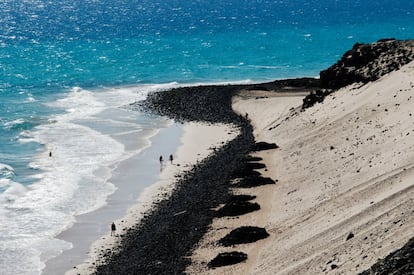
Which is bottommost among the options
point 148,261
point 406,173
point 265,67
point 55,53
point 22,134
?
point 148,261

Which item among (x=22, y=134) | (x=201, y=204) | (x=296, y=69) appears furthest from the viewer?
(x=296, y=69)

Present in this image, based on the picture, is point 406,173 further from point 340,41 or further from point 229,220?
point 340,41

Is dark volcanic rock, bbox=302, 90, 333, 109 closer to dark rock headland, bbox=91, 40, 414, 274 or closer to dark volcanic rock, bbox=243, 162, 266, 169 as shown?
dark rock headland, bbox=91, 40, 414, 274

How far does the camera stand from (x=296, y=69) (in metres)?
124

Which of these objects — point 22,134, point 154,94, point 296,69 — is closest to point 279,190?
point 22,134

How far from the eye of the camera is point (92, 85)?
374 ft

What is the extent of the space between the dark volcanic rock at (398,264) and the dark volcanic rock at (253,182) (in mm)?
26179

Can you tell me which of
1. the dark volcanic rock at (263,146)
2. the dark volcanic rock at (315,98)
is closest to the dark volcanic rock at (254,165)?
the dark volcanic rock at (263,146)

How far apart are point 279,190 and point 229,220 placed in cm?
569

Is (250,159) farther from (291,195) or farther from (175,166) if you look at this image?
(291,195)

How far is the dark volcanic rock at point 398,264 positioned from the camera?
74.1 ft

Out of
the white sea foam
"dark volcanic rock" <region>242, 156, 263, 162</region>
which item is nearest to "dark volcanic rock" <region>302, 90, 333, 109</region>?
"dark volcanic rock" <region>242, 156, 263, 162</region>

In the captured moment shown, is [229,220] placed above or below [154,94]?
below

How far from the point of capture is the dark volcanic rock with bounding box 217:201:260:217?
45.6 m
